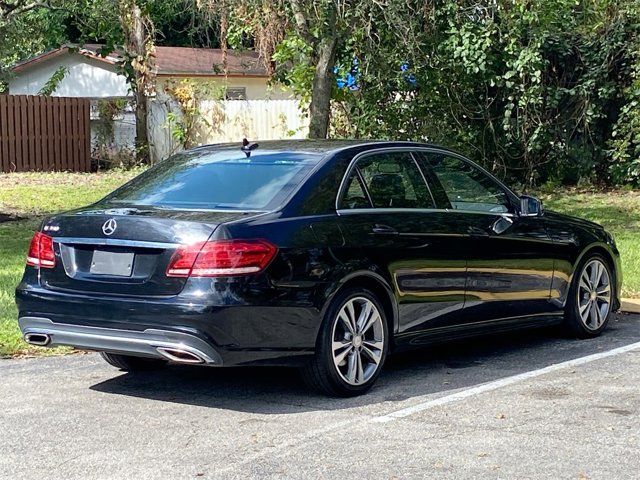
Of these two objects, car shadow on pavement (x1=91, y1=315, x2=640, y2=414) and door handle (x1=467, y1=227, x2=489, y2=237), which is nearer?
car shadow on pavement (x1=91, y1=315, x2=640, y2=414)

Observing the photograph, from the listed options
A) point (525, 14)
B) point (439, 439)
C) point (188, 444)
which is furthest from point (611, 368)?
point (525, 14)

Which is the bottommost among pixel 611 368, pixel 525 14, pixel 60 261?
pixel 611 368

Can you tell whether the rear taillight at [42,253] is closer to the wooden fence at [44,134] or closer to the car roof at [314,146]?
the car roof at [314,146]

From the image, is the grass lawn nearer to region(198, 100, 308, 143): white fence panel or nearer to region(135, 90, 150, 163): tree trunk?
region(135, 90, 150, 163): tree trunk

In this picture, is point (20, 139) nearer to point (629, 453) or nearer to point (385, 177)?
point (385, 177)

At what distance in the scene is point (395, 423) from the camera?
621 cm

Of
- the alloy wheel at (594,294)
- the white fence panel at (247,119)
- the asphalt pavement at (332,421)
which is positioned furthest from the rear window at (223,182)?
the white fence panel at (247,119)

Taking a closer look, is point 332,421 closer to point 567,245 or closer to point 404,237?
point 404,237

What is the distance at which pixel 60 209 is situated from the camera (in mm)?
18969

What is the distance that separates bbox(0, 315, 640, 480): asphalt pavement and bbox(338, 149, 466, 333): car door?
52 cm

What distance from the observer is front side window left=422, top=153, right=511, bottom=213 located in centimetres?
786

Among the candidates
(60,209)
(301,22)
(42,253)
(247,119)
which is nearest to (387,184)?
(42,253)

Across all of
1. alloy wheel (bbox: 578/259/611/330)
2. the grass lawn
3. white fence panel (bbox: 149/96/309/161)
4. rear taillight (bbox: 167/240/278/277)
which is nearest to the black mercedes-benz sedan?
rear taillight (bbox: 167/240/278/277)

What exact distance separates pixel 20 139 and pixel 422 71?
12386mm
